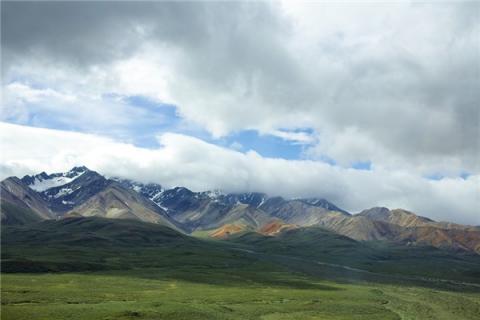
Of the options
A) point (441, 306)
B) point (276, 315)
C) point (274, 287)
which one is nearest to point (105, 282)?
point (274, 287)

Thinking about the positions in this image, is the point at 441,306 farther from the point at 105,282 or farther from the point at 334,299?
the point at 105,282

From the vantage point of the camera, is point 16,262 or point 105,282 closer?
point 105,282

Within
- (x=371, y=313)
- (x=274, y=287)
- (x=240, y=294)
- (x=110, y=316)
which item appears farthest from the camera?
(x=274, y=287)

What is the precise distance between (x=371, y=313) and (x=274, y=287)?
2005 inches

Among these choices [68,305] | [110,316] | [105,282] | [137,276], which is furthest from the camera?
[137,276]

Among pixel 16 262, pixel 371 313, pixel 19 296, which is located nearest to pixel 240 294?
pixel 371 313

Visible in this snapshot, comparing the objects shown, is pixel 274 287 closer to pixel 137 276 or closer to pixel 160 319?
pixel 137 276

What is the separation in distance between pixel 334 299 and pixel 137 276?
72998mm

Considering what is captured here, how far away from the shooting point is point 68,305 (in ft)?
306

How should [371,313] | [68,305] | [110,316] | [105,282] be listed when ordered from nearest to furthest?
1. [110,316]
2. [68,305]
3. [371,313]
4. [105,282]

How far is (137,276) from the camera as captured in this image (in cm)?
16762

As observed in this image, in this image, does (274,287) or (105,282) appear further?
(274,287)

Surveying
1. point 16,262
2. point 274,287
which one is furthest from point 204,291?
point 16,262

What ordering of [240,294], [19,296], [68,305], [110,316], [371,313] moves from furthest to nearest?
[240,294]
[371,313]
[19,296]
[68,305]
[110,316]
